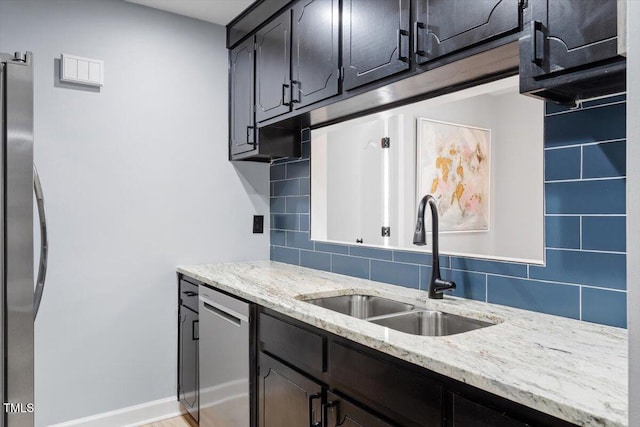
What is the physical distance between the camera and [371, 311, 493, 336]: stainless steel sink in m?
1.53

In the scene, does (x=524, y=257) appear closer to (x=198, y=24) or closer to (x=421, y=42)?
(x=421, y=42)

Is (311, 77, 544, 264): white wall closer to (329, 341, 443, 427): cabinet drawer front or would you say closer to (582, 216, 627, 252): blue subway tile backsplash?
(582, 216, 627, 252): blue subway tile backsplash

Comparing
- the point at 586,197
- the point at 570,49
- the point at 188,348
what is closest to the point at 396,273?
the point at 586,197

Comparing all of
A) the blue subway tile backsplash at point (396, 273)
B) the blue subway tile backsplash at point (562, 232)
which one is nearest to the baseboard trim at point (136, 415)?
the blue subway tile backsplash at point (396, 273)

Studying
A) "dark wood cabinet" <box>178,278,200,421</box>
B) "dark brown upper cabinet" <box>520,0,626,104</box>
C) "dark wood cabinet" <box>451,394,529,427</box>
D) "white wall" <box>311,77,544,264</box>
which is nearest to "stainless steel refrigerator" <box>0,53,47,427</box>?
"dark wood cabinet" <box>451,394,529,427</box>

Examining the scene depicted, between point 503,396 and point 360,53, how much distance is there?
1349mm

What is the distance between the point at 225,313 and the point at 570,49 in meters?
1.67

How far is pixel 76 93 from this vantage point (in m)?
2.35

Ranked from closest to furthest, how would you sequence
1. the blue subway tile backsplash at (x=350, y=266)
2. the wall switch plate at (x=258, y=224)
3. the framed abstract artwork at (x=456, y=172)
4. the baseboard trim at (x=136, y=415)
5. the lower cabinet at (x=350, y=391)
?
the lower cabinet at (x=350, y=391)
the framed abstract artwork at (x=456, y=172)
the blue subway tile backsplash at (x=350, y=266)
the baseboard trim at (x=136, y=415)
the wall switch plate at (x=258, y=224)

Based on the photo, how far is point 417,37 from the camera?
4.90ft

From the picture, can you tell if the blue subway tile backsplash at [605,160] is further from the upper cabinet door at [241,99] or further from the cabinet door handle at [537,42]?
the upper cabinet door at [241,99]

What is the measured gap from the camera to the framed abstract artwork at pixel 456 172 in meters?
1.77

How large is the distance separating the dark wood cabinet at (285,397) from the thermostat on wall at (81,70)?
172cm

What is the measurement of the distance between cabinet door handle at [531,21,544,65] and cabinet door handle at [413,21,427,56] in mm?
404
